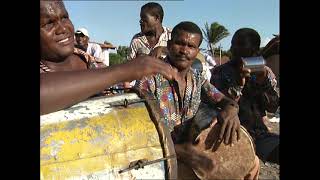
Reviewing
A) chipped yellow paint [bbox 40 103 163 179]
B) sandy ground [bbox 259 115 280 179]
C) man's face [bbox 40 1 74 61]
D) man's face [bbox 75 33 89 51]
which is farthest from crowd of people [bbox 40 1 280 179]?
man's face [bbox 75 33 89 51]

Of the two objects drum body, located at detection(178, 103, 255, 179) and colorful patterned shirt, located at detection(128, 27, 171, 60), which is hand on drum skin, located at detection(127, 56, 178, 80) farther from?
colorful patterned shirt, located at detection(128, 27, 171, 60)

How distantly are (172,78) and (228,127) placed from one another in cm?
72

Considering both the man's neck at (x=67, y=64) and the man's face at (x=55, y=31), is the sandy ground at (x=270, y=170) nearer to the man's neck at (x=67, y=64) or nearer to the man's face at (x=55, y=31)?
the man's neck at (x=67, y=64)

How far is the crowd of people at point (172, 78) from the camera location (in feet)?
5.64

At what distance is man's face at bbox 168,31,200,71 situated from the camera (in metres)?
2.85

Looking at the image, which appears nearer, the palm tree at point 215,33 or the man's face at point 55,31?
the man's face at point 55,31

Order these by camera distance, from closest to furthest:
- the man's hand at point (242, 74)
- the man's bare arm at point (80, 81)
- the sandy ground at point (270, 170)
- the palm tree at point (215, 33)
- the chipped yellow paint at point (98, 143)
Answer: the man's bare arm at point (80, 81)
the chipped yellow paint at point (98, 143)
the man's hand at point (242, 74)
the sandy ground at point (270, 170)
the palm tree at point (215, 33)

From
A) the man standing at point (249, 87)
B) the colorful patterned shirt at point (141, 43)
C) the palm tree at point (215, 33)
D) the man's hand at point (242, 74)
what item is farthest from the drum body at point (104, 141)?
the palm tree at point (215, 33)

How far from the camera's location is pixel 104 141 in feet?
6.21

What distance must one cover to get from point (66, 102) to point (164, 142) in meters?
0.57

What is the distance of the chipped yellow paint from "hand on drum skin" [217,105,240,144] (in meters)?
0.71

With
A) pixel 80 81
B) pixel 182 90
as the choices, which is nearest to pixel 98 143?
pixel 80 81
